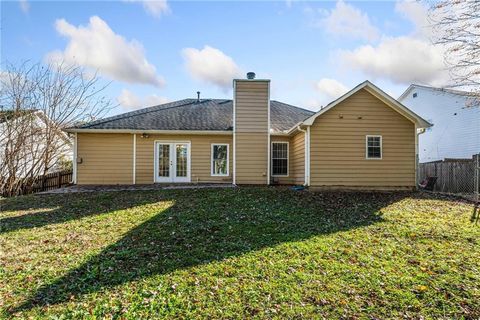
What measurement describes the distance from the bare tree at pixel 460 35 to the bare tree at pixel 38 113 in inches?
643

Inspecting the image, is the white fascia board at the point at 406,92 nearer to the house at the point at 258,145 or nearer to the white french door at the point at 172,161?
the house at the point at 258,145

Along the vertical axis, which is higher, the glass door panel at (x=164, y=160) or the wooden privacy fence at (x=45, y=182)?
the glass door panel at (x=164, y=160)

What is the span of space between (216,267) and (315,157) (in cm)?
779

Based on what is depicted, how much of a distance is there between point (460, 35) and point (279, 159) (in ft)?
27.5

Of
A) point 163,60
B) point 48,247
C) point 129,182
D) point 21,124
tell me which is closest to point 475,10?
point 163,60

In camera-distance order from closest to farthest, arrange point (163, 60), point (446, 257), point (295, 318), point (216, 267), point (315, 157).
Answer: point (295, 318)
point (216, 267)
point (446, 257)
point (315, 157)
point (163, 60)

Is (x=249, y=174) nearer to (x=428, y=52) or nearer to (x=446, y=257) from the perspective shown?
(x=428, y=52)

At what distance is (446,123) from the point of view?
19.7 meters

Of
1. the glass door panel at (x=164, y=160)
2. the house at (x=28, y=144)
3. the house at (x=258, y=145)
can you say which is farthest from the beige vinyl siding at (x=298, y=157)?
the house at (x=28, y=144)

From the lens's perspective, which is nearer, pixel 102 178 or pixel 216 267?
pixel 216 267

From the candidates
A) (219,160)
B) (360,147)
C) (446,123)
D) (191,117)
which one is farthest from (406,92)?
(191,117)

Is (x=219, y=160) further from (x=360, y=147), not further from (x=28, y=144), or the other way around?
(x=28, y=144)

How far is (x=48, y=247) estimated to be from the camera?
6.12 meters

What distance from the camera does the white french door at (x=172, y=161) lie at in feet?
48.2
